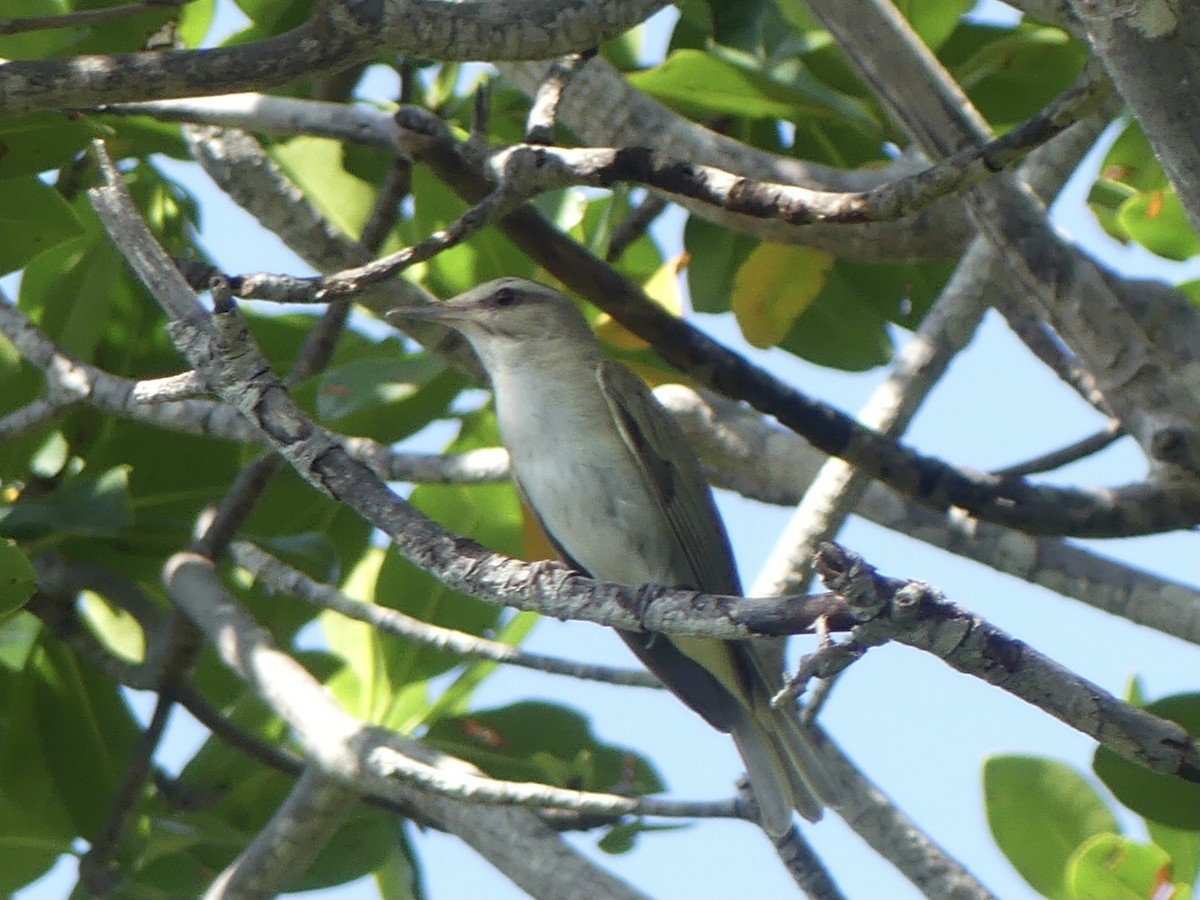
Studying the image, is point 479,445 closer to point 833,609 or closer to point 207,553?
point 207,553

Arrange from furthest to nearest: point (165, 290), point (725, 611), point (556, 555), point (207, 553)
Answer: point (556, 555) → point (207, 553) → point (165, 290) → point (725, 611)

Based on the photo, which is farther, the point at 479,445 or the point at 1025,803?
the point at 479,445

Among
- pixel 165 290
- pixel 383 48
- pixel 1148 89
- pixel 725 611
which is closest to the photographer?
pixel 1148 89

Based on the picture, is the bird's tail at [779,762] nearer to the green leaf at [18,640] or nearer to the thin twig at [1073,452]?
the thin twig at [1073,452]

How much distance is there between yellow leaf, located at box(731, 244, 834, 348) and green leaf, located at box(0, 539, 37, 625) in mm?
2066

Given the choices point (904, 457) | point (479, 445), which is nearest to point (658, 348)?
point (904, 457)

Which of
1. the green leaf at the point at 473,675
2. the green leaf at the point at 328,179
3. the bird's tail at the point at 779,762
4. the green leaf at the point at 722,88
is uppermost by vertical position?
the green leaf at the point at 328,179

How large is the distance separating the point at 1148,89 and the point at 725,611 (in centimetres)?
90

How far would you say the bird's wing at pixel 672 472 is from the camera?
4254mm

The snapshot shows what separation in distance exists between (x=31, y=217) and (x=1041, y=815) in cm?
294

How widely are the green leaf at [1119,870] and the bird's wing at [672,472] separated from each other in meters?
1.28

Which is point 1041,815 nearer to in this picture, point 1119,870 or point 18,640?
point 1119,870

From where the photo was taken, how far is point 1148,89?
2000 millimetres

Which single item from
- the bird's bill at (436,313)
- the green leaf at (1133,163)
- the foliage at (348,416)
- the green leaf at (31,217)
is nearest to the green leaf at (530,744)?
the foliage at (348,416)
